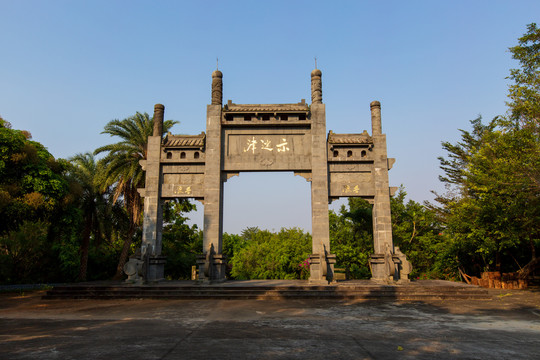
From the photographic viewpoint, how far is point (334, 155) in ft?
58.5

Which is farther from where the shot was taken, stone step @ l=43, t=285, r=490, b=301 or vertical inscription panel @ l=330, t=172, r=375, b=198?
vertical inscription panel @ l=330, t=172, r=375, b=198

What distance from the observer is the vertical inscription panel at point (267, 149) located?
17.6 metres

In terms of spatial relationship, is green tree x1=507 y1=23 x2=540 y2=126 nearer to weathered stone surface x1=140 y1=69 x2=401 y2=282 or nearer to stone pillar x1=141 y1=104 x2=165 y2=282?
weathered stone surface x1=140 y1=69 x2=401 y2=282

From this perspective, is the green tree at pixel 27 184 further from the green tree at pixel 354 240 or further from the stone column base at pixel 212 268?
the green tree at pixel 354 240

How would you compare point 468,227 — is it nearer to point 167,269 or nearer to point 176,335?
point 176,335

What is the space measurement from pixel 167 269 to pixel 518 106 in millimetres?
23392

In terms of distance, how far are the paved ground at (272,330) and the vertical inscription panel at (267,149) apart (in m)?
7.43

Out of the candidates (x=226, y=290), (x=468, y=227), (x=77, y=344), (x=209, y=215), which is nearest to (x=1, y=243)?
(x=209, y=215)

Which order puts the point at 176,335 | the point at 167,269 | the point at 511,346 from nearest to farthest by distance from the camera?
the point at 511,346, the point at 176,335, the point at 167,269

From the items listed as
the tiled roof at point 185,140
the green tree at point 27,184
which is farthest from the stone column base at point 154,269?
the tiled roof at point 185,140

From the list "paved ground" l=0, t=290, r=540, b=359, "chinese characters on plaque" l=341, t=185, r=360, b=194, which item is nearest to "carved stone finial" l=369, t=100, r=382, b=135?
"chinese characters on plaque" l=341, t=185, r=360, b=194

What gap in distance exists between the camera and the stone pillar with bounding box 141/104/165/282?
16.4m

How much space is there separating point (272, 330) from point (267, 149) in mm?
11348

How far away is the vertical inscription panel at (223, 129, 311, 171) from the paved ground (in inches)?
292
